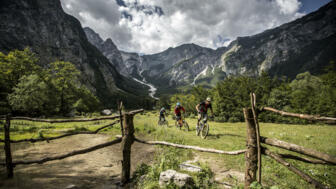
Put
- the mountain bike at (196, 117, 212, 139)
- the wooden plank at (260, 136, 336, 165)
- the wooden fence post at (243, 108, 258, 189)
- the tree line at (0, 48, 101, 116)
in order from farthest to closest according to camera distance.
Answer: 1. the tree line at (0, 48, 101, 116)
2. the mountain bike at (196, 117, 212, 139)
3. the wooden fence post at (243, 108, 258, 189)
4. the wooden plank at (260, 136, 336, 165)

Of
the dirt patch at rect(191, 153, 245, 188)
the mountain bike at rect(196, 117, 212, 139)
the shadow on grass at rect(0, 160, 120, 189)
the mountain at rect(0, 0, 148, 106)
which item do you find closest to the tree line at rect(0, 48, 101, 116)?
the shadow on grass at rect(0, 160, 120, 189)

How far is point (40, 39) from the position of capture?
448 ft

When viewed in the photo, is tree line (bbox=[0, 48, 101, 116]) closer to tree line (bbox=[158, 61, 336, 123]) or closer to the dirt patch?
the dirt patch

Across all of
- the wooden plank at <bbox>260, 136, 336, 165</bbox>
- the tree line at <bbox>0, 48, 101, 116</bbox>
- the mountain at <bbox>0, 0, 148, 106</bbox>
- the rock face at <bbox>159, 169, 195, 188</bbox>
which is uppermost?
the mountain at <bbox>0, 0, 148, 106</bbox>

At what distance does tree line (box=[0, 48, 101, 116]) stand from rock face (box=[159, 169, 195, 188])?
1405 inches

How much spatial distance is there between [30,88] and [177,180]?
37.9 meters

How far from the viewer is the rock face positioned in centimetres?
399

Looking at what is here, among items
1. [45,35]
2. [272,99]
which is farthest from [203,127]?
[45,35]

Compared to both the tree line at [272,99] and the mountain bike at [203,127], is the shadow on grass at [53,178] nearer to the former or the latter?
the mountain bike at [203,127]

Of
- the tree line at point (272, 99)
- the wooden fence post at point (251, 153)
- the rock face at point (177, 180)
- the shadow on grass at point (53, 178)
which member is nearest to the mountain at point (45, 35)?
the tree line at point (272, 99)

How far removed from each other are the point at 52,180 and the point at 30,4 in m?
220

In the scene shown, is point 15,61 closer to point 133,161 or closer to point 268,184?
point 133,161

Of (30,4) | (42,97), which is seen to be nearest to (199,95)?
(42,97)

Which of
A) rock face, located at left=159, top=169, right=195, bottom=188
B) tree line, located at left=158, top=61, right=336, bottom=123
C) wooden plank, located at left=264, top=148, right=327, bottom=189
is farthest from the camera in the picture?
A: tree line, located at left=158, top=61, right=336, bottom=123
